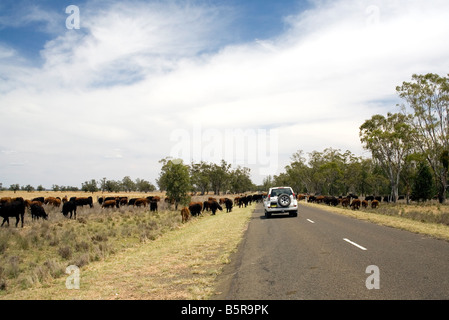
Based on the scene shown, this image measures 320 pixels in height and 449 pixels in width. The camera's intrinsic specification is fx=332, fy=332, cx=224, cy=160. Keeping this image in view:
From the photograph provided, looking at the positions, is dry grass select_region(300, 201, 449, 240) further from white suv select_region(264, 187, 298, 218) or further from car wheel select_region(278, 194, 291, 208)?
car wheel select_region(278, 194, 291, 208)

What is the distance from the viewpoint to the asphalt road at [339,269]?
616cm

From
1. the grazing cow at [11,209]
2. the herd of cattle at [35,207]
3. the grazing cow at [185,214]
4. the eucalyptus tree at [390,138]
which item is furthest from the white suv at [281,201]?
the eucalyptus tree at [390,138]

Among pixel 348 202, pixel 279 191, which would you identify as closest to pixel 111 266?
pixel 279 191

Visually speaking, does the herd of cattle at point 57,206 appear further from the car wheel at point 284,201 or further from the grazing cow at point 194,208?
the car wheel at point 284,201

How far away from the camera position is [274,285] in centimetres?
682

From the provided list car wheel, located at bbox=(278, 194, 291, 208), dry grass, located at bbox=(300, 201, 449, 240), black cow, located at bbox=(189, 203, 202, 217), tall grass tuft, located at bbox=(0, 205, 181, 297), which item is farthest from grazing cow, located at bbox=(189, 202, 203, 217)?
dry grass, located at bbox=(300, 201, 449, 240)

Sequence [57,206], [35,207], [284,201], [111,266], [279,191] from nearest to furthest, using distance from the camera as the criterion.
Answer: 1. [111,266]
2. [284,201]
3. [279,191]
4. [35,207]
5. [57,206]

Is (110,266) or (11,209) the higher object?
(11,209)

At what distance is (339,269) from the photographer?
311 inches

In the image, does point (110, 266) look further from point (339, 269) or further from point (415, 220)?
point (415, 220)

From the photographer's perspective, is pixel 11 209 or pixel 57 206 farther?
pixel 57 206

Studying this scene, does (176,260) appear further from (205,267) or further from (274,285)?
(274,285)

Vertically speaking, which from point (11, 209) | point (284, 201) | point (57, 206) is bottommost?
point (57, 206)

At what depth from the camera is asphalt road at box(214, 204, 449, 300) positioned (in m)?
6.16
